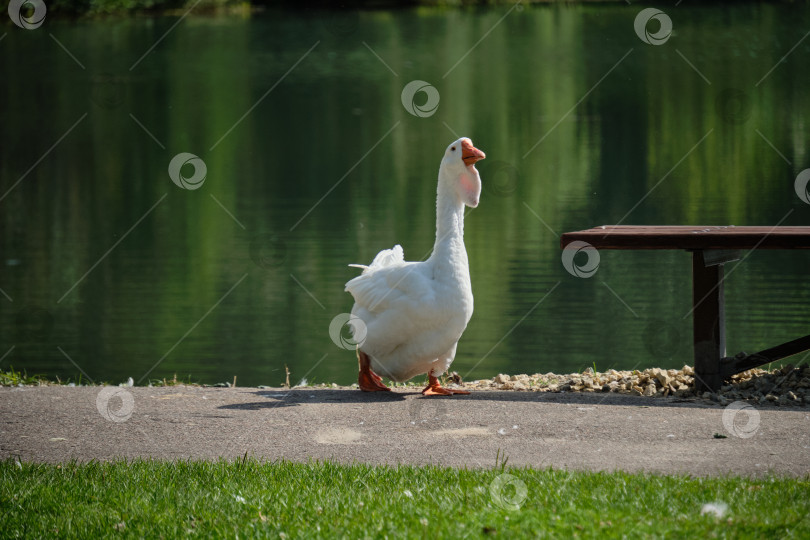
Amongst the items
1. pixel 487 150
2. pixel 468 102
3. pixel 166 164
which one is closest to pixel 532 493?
pixel 487 150

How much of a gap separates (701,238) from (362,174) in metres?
18.5

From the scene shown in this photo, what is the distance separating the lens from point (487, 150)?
89.9 ft

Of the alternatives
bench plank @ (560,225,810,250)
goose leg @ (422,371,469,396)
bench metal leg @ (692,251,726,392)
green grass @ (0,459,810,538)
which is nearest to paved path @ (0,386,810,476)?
goose leg @ (422,371,469,396)

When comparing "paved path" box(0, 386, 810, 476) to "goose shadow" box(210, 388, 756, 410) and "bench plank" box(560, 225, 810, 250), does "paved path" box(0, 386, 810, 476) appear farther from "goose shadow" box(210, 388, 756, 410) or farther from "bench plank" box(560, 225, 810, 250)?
"bench plank" box(560, 225, 810, 250)

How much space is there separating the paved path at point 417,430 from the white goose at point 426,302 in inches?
11.6

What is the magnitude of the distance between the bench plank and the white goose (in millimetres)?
873

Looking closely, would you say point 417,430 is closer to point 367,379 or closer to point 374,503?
point 367,379

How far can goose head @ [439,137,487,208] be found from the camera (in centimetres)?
823

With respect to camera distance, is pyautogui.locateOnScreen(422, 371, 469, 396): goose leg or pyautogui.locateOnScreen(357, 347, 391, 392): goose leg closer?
pyautogui.locateOnScreen(422, 371, 469, 396): goose leg

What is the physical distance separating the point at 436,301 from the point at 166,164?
22667 millimetres

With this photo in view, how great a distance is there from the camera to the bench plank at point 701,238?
773 centimetres

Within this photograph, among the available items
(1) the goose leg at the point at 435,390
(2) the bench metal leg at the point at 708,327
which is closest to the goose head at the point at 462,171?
(1) the goose leg at the point at 435,390

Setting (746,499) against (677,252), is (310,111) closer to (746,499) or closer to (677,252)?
(677,252)

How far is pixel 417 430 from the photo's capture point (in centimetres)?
705
